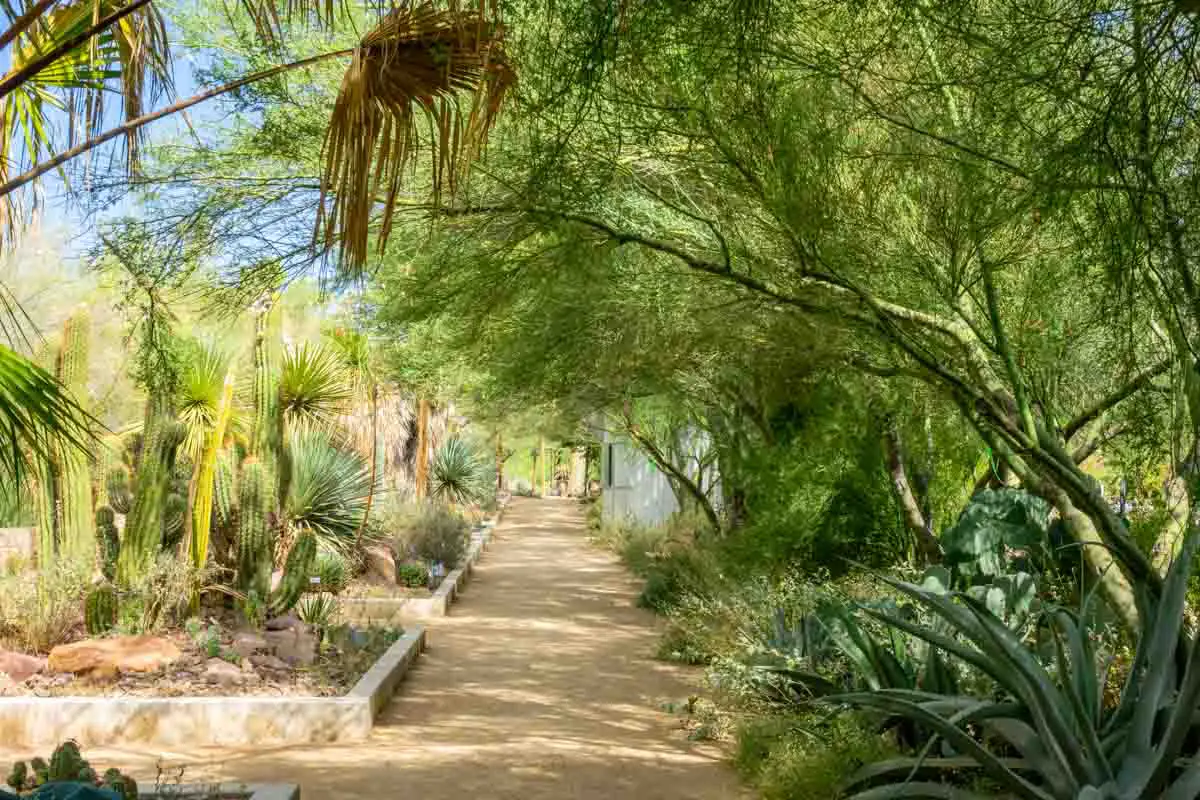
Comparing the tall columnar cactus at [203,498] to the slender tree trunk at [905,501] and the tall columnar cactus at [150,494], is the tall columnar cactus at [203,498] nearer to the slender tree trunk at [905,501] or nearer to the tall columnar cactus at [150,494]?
the tall columnar cactus at [150,494]

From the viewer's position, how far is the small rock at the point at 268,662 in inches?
385

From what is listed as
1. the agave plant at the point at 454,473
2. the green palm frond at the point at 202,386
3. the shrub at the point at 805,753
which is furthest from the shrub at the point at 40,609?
the agave plant at the point at 454,473

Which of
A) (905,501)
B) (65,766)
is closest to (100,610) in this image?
(65,766)

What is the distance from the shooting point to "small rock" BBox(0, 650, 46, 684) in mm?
8961

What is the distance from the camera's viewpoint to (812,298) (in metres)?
6.86

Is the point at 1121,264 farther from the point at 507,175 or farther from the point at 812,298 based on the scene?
the point at 507,175

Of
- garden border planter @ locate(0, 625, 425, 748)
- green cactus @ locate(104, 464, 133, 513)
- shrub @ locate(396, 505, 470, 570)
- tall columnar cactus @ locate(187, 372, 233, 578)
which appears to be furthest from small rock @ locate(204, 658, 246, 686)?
green cactus @ locate(104, 464, 133, 513)

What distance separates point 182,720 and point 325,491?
8827 mm

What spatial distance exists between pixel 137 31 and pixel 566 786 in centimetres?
465

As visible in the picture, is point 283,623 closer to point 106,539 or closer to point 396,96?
point 106,539

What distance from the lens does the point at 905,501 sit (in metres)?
10.9

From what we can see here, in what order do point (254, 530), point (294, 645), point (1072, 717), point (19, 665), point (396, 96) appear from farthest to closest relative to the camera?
point (254, 530) → point (294, 645) → point (19, 665) → point (396, 96) → point (1072, 717)

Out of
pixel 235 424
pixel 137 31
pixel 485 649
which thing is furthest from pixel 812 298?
pixel 235 424

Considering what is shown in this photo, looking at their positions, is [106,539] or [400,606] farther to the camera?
[400,606]
